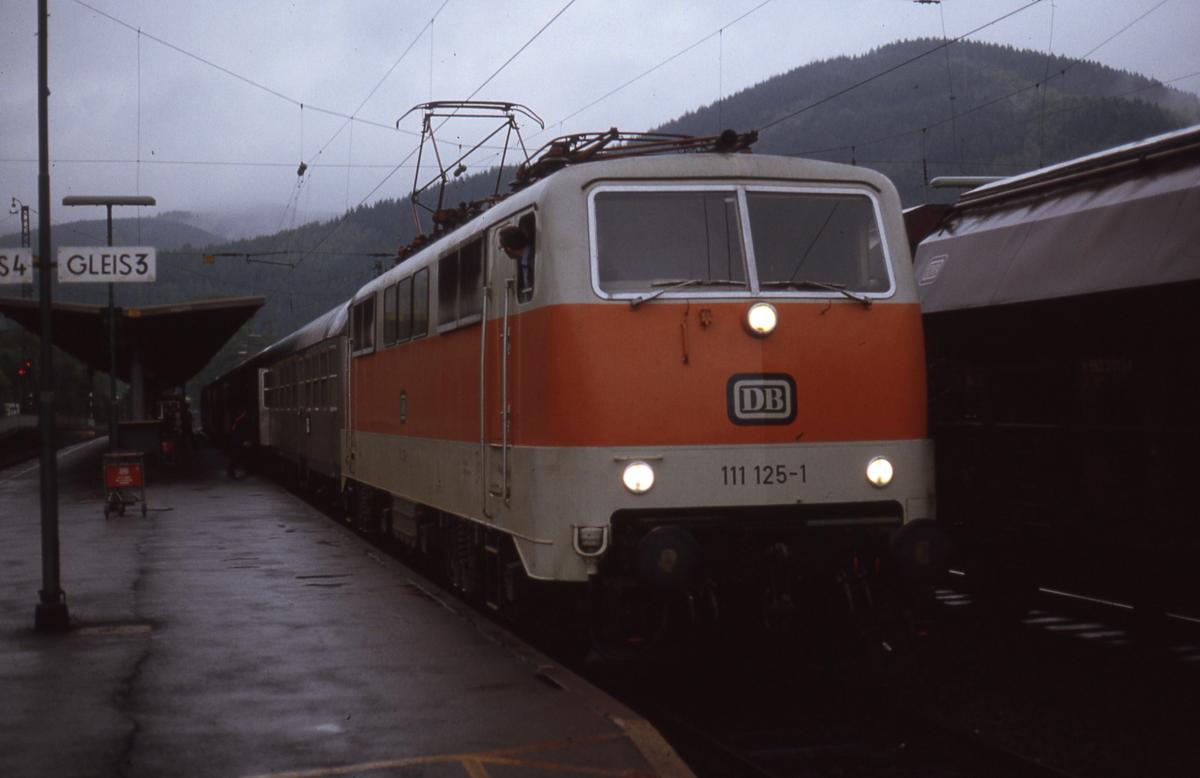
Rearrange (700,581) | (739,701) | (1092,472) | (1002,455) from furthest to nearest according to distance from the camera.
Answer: (1002,455)
(1092,472)
(739,701)
(700,581)

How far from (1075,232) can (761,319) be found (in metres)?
3.19

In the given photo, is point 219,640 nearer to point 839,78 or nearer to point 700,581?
point 700,581

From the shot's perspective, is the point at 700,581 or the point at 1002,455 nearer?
the point at 700,581

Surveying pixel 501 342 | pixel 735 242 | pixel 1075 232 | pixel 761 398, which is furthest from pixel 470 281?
pixel 1075 232

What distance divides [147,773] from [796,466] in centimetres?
408

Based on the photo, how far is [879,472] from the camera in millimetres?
8609

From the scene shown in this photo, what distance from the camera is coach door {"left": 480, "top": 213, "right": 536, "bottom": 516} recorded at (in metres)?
8.91

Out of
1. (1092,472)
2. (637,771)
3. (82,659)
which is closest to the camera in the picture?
(637,771)

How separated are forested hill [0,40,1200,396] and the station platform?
58.5m

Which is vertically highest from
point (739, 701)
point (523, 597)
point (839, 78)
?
point (839, 78)

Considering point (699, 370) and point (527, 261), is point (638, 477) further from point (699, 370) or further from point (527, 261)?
point (527, 261)

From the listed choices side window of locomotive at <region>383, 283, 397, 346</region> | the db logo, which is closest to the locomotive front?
the db logo

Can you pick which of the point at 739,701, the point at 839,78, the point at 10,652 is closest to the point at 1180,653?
the point at 739,701

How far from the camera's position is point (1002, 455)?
11266 millimetres
